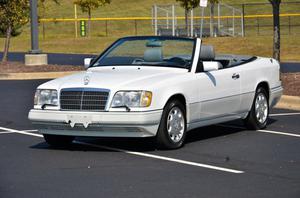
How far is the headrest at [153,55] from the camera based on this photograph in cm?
1220

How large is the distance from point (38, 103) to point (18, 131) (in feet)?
7.09

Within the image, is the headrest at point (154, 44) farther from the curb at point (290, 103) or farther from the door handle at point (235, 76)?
the curb at point (290, 103)

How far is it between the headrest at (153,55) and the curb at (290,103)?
5.12 meters

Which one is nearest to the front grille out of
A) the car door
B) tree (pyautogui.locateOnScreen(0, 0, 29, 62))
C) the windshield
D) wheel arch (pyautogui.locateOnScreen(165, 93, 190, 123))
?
wheel arch (pyautogui.locateOnScreen(165, 93, 190, 123))

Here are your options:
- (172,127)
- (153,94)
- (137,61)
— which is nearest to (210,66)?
(137,61)

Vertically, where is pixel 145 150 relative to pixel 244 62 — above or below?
below

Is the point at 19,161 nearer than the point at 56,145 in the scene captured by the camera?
Yes

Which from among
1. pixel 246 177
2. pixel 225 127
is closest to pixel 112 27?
pixel 225 127

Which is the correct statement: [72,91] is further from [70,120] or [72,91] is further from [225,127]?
[225,127]

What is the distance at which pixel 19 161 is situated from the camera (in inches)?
413

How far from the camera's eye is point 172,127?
37.0ft

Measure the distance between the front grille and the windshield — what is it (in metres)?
1.38

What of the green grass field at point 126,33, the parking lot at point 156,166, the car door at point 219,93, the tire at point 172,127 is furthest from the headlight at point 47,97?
the green grass field at point 126,33

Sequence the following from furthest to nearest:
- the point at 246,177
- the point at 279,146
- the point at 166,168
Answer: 1. the point at 279,146
2. the point at 166,168
3. the point at 246,177
